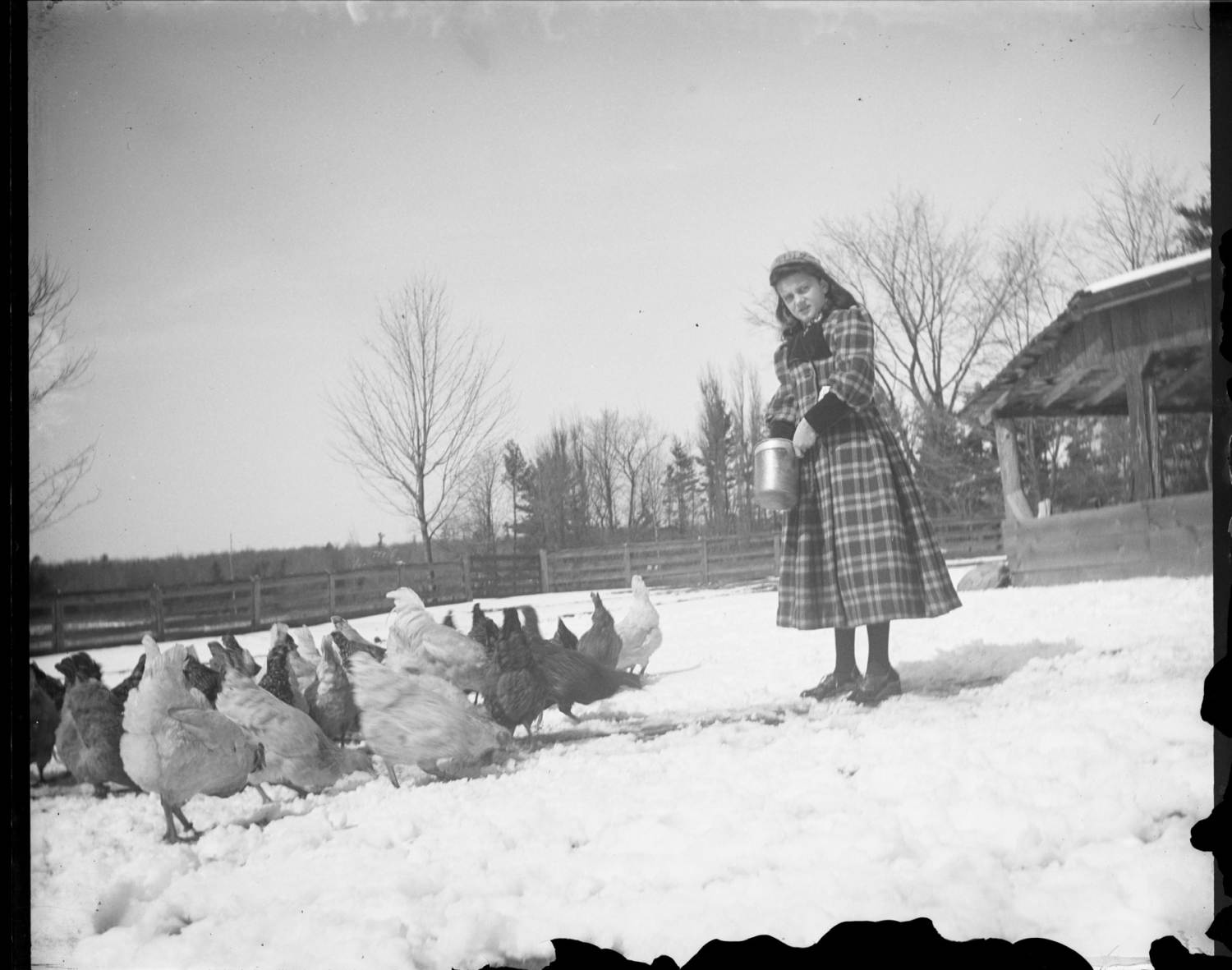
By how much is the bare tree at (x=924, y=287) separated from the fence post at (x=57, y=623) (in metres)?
2.01

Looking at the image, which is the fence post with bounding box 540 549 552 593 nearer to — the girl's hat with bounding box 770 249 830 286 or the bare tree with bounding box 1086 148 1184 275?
the girl's hat with bounding box 770 249 830 286

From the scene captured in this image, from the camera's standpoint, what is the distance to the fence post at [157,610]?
2203mm

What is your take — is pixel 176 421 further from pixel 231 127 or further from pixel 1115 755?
pixel 1115 755

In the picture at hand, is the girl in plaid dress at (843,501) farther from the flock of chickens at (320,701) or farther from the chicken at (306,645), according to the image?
the chicken at (306,645)

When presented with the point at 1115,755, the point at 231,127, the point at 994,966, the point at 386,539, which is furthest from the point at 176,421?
the point at 1115,755

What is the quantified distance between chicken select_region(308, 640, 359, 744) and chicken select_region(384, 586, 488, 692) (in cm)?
11

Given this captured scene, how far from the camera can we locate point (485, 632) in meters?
2.33

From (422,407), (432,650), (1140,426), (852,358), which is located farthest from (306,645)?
(1140,426)

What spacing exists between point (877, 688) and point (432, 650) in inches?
43.7

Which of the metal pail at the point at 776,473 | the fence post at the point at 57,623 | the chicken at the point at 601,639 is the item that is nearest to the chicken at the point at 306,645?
the fence post at the point at 57,623

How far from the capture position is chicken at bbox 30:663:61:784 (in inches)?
86.0

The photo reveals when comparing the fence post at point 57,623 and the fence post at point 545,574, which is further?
the fence post at point 545,574

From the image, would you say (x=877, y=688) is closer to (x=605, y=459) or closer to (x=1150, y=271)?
(x=605, y=459)

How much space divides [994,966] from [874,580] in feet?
2.93
